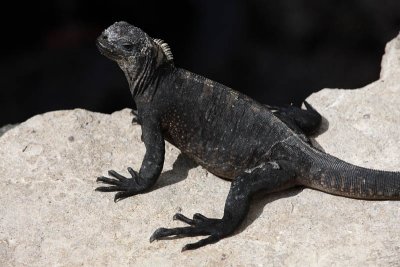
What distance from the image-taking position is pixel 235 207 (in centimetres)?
582

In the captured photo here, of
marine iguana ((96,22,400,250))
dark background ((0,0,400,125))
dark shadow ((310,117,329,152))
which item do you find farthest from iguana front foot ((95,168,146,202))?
dark background ((0,0,400,125))

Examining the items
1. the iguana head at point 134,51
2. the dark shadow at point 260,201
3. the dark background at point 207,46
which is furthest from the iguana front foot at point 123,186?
the dark background at point 207,46

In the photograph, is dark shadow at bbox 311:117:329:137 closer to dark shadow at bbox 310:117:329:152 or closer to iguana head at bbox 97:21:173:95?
dark shadow at bbox 310:117:329:152

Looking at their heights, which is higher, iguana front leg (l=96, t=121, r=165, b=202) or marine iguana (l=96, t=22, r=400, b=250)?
marine iguana (l=96, t=22, r=400, b=250)

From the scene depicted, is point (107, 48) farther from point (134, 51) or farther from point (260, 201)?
point (260, 201)

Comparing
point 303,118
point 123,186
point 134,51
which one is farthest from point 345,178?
point 134,51

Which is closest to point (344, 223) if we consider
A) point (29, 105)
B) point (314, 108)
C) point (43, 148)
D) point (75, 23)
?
point (314, 108)

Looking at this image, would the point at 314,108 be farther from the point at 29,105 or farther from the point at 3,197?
the point at 29,105

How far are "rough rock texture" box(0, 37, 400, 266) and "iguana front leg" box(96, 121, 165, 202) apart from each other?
83 millimetres

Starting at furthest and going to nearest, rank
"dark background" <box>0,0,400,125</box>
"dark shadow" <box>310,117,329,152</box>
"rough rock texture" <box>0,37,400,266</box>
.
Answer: "dark background" <box>0,0,400,125</box>, "dark shadow" <box>310,117,329,152</box>, "rough rock texture" <box>0,37,400,266</box>

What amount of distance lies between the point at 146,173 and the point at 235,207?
3.07 feet

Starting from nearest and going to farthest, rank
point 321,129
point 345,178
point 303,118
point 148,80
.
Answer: point 345,178 → point 148,80 → point 303,118 → point 321,129

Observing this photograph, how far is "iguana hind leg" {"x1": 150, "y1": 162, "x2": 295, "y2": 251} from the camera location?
5715 mm

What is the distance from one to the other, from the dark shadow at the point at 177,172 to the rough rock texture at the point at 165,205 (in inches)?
0.4
